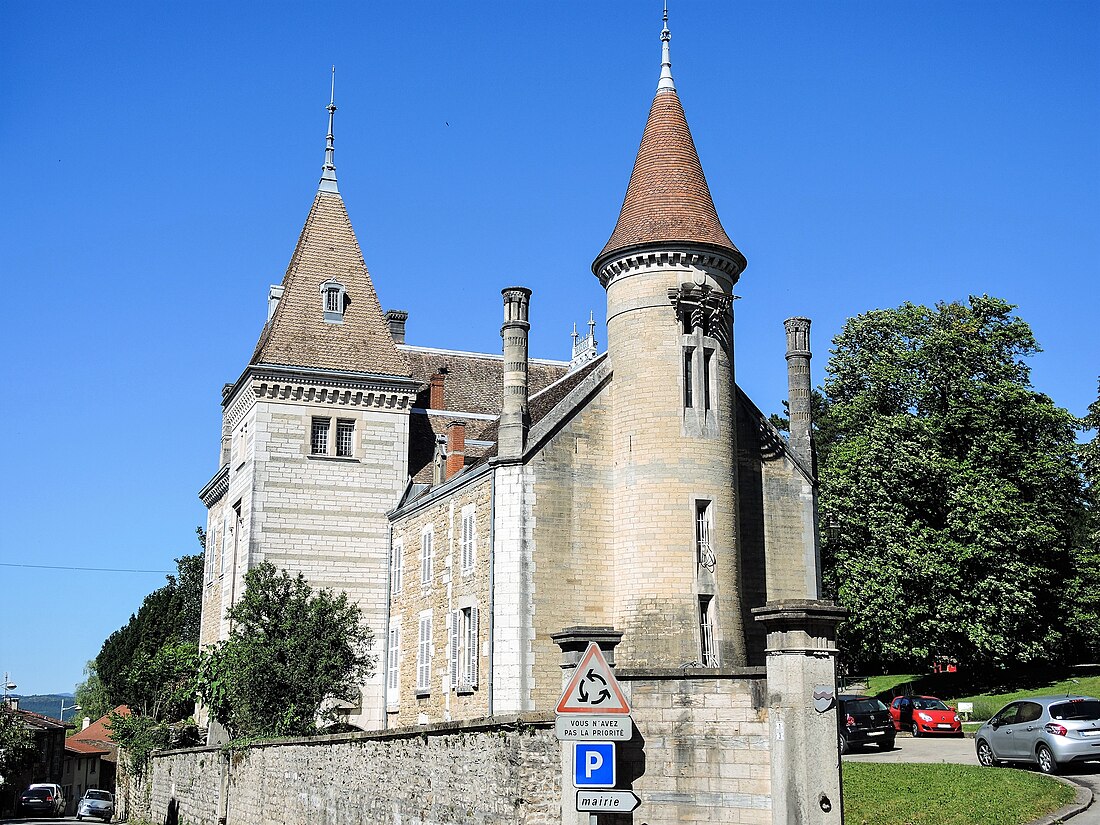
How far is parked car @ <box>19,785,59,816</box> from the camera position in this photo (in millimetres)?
67688

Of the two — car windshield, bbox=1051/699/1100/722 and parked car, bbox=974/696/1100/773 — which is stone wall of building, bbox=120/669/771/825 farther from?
car windshield, bbox=1051/699/1100/722

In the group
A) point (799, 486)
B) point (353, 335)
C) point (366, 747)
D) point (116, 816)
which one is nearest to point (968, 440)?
point (799, 486)

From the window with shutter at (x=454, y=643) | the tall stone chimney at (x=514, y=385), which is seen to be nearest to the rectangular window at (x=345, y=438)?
the window with shutter at (x=454, y=643)

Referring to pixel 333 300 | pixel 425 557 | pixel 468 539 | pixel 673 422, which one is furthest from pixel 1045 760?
pixel 333 300

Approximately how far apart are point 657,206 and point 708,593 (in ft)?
33.6

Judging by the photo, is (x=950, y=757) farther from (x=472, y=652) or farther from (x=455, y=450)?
(x=455, y=450)

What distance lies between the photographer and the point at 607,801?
11859mm

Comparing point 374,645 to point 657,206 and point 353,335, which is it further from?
point 657,206

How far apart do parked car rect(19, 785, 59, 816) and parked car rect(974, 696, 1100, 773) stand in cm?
5880

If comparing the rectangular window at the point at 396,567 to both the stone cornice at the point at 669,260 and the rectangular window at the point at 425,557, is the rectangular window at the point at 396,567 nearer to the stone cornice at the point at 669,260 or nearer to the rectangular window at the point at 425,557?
the rectangular window at the point at 425,557

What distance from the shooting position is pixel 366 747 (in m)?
23.2

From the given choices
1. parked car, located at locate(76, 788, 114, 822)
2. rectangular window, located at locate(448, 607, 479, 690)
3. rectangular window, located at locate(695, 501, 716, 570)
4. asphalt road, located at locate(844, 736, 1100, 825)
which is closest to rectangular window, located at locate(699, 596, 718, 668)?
rectangular window, located at locate(695, 501, 716, 570)

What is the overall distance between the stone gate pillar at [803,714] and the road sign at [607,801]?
15.4 ft

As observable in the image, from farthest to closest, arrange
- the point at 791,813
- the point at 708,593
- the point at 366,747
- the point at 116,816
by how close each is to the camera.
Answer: the point at 116,816
the point at 708,593
the point at 366,747
the point at 791,813
